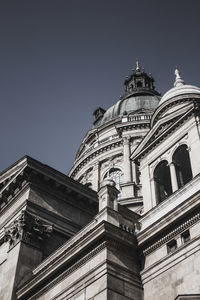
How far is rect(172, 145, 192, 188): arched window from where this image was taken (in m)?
21.9

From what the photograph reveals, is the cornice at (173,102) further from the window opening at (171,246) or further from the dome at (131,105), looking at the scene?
the dome at (131,105)

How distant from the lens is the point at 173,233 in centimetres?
1642

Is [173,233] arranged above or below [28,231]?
below

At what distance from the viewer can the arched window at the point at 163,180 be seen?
73.1ft

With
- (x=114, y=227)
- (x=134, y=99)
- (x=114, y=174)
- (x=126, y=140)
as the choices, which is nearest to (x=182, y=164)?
(x=114, y=227)

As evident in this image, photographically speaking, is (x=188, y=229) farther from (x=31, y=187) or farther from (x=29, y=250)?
(x=31, y=187)

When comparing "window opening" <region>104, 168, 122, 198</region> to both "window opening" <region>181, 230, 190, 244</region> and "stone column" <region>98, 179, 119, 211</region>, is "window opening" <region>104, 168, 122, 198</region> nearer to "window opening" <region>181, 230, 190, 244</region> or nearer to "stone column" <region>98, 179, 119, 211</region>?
"stone column" <region>98, 179, 119, 211</region>

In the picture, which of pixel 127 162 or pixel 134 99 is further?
pixel 134 99

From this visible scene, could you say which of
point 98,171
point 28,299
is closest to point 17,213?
point 28,299

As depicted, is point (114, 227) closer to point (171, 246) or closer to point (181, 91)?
point (171, 246)

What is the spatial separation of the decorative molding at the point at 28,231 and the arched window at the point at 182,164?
24.0 ft

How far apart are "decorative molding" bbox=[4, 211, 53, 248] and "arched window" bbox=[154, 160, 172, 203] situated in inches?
241

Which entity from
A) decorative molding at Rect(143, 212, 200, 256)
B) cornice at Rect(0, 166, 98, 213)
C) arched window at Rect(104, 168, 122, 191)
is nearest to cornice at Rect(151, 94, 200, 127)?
cornice at Rect(0, 166, 98, 213)

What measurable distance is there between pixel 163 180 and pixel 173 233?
6.90 meters
